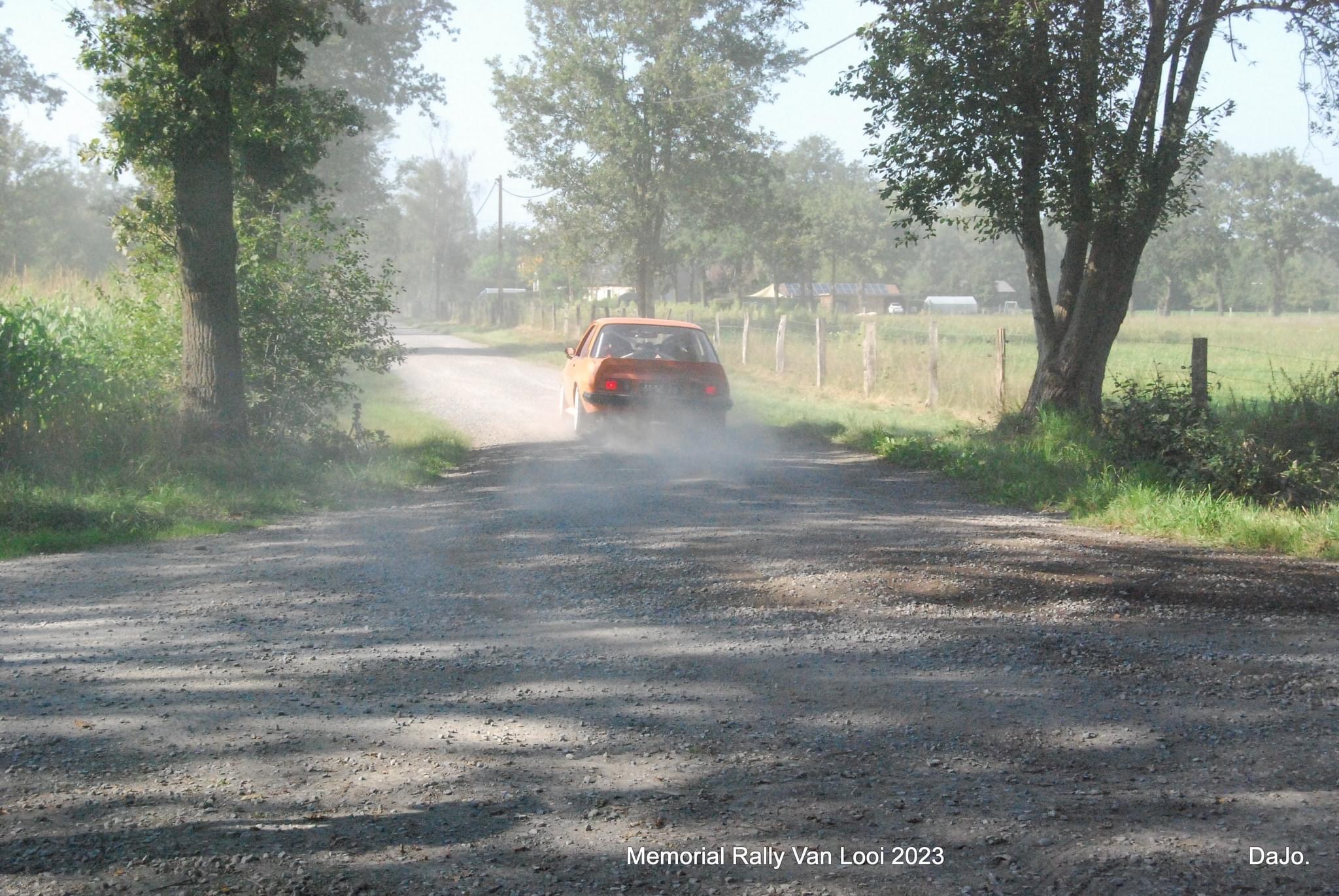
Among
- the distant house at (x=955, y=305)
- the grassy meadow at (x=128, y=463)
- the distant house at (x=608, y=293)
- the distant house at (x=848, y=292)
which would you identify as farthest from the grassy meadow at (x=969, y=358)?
the distant house at (x=955, y=305)

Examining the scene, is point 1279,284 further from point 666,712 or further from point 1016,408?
point 666,712

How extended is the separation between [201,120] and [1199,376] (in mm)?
10795

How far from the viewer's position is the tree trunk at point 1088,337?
1388 cm

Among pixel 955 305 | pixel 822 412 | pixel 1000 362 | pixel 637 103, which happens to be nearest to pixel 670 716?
pixel 1000 362

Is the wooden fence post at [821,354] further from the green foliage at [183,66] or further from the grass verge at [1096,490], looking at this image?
the green foliage at [183,66]

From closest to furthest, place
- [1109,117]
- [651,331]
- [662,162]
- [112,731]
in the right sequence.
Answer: [112,731] → [1109,117] → [651,331] → [662,162]

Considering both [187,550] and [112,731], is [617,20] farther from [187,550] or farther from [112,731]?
[112,731]

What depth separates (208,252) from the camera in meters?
12.3

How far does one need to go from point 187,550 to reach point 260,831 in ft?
18.5

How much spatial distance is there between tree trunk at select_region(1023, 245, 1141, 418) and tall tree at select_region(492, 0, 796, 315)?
22.7 metres

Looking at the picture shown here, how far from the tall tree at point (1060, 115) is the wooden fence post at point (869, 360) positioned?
8586mm

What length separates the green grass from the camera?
9336mm

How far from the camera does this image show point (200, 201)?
12.2 metres

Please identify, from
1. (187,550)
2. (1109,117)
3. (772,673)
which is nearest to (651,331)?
(1109,117)
